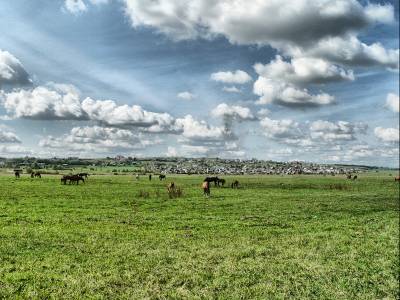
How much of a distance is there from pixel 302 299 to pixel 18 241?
14.5 m

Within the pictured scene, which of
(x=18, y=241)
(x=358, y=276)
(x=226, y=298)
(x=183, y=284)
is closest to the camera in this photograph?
(x=226, y=298)

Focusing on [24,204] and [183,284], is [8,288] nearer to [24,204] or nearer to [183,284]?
[183,284]

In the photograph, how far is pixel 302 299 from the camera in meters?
15.6

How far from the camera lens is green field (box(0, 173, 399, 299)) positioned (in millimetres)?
15883

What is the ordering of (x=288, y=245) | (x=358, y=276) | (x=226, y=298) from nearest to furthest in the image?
(x=226, y=298)
(x=358, y=276)
(x=288, y=245)

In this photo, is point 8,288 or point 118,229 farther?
point 118,229

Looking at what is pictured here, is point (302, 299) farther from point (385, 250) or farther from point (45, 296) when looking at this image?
point (385, 250)

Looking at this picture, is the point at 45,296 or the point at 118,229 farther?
the point at 118,229

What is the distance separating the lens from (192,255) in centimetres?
2067

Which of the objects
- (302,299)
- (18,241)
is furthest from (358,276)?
(18,241)

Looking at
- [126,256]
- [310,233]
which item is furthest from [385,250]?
[126,256]

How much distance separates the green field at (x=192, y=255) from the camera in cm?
1588

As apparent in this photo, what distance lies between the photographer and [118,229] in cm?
2708

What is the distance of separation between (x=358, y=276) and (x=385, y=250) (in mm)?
6189
